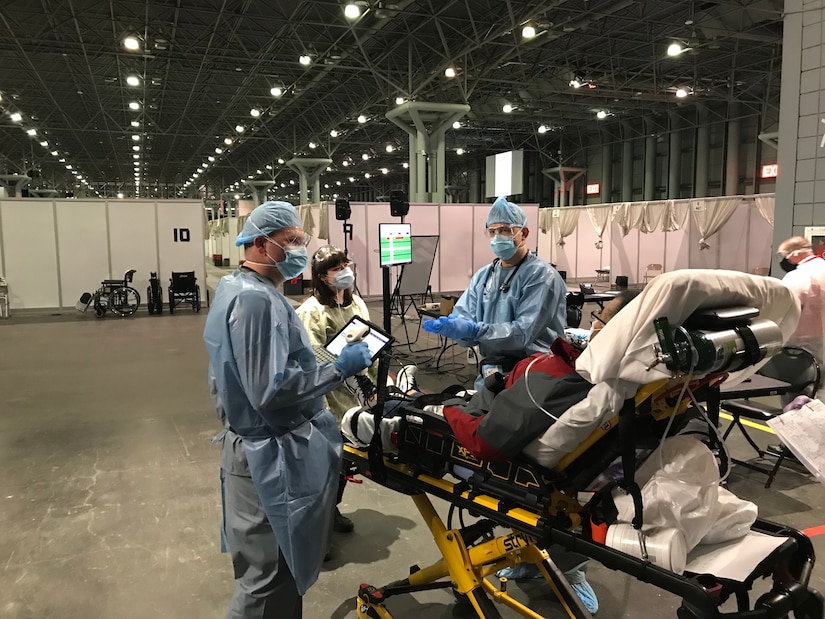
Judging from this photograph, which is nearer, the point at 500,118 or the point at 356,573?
the point at 356,573

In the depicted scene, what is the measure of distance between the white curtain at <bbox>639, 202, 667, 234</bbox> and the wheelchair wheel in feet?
40.4

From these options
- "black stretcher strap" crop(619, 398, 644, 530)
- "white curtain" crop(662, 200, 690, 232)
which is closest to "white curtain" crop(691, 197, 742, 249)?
"white curtain" crop(662, 200, 690, 232)

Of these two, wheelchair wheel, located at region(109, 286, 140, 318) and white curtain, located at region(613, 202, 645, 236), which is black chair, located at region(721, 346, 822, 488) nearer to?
wheelchair wheel, located at region(109, 286, 140, 318)

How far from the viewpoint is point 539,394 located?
1542mm

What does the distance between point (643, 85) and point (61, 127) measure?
63.3ft

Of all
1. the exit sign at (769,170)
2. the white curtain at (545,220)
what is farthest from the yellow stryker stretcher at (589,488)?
the exit sign at (769,170)

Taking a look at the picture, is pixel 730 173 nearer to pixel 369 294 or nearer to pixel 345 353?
pixel 369 294

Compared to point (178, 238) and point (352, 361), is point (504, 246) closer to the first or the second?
point (352, 361)

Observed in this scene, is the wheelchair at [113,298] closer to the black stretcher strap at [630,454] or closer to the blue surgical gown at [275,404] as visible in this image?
the blue surgical gown at [275,404]

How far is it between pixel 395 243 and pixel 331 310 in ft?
16.2

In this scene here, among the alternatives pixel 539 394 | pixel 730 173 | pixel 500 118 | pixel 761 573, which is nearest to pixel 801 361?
pixel 761 573

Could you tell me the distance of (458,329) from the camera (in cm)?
257

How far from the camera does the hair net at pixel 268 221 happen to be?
1979 millimetres

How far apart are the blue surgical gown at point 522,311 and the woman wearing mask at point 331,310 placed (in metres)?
0.62
